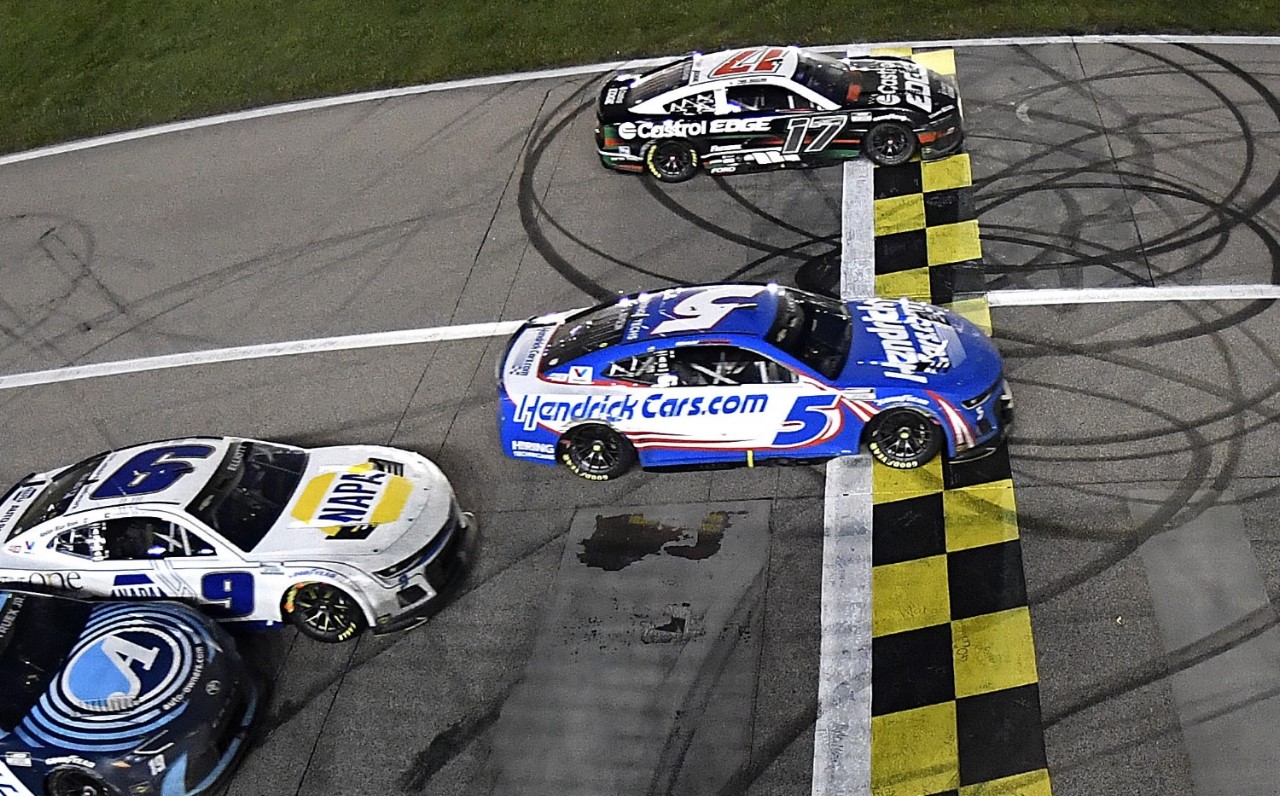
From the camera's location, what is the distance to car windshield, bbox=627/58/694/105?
13375 mm

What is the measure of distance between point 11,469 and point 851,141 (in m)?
9.58

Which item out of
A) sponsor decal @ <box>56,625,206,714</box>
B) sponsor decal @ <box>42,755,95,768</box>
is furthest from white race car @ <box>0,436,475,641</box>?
sponsor decal @ <box>42,755,95,768</box>

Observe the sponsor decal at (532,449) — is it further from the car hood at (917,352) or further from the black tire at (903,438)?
the black tire at (903,438)

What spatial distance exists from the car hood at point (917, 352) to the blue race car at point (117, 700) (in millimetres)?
5224

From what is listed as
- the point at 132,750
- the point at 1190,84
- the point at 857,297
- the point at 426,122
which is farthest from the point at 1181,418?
the point at 426,122

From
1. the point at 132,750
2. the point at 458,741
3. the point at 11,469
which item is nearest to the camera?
the point at 132,750

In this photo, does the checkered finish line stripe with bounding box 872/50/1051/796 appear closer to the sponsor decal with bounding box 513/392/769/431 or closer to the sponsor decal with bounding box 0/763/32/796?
the sponsor decal with bounding box 513/392/769/431

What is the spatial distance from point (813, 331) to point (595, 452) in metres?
2.10

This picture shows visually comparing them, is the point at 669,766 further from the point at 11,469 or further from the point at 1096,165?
the point at 1096,165

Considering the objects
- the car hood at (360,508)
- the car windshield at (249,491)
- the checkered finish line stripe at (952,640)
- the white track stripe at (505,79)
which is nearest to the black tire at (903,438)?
the checkered finish line stripe at (952,640)

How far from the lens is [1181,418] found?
978cm

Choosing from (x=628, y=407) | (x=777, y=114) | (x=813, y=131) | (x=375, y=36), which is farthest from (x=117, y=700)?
(x=375, y=36)

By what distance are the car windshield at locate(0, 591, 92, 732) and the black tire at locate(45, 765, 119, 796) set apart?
460 millimetres

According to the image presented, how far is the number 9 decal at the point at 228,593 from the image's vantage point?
8.69 m
